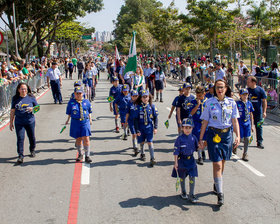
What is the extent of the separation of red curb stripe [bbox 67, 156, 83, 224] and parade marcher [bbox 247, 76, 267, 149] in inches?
193

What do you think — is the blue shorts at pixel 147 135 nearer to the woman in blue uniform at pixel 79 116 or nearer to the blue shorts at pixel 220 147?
the woman in blue uniform at pixel 79 116

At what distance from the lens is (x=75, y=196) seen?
653 centimetres

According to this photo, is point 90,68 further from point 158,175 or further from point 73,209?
point 73,209

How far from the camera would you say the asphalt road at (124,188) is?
5.72 metres

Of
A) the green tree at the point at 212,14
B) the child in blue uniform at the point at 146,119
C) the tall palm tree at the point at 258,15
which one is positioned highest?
the tall palm tree at the point at 258,15

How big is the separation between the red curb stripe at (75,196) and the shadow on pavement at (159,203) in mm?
785

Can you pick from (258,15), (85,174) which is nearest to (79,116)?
(85,174)

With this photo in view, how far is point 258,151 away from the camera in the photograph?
9.67m

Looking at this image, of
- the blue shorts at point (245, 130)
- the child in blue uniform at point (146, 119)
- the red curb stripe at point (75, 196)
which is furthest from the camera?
the blue shorts at point (245, 130)

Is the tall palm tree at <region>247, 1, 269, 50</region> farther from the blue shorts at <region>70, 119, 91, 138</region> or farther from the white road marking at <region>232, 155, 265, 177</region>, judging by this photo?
the blue shorts at <region>70, 119, 91, 138</region>

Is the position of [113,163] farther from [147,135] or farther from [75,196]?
[75,196]

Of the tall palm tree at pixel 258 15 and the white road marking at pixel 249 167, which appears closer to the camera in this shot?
the white road marking at pixel 249 167

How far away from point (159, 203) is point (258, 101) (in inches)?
193

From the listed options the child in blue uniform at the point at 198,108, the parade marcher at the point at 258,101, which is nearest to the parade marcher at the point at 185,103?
the child in blue uniform at the point at 198,108
